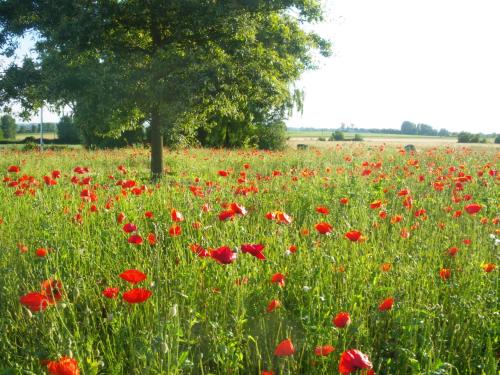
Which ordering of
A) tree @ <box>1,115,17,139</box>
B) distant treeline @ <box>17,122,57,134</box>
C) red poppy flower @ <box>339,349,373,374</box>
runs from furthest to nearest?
distant treeline @ <box>17,122,57,134</box> < tree @ <box>1,115,17,139</box> < red poppy flower @ <box>339,349,373,374</box>

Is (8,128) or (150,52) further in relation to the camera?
(8,128)

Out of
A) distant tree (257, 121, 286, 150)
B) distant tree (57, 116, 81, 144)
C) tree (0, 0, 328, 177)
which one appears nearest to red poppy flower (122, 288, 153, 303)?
tree (0, 0, 328, 177)

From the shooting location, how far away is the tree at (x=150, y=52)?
8961 mm

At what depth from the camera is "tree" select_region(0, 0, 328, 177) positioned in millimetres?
8961

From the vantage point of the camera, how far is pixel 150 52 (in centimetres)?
1014

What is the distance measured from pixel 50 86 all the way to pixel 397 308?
8729mm

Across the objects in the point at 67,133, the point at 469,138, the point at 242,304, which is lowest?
the point at 242,304

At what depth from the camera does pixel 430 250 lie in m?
3.22

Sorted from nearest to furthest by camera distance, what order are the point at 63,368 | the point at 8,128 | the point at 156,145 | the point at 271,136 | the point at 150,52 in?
the point at 63,368 < the point at 150,52 < the point at 156,145 < the point at 271,136 < the point at 8,128

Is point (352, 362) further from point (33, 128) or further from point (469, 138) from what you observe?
point (33, 128)

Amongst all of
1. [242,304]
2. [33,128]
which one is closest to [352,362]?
[242,304]

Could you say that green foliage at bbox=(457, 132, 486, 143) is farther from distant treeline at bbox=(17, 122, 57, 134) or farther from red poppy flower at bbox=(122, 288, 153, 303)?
distant treeline at bbox=(17, 122, 57, 134)

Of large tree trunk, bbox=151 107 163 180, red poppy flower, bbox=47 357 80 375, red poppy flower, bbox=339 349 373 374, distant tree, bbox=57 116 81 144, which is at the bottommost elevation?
red poppy flower, bbox=339 349 373 374

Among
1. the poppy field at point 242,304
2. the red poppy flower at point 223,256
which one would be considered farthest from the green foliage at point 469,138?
the red poppy flower at point 223,256
